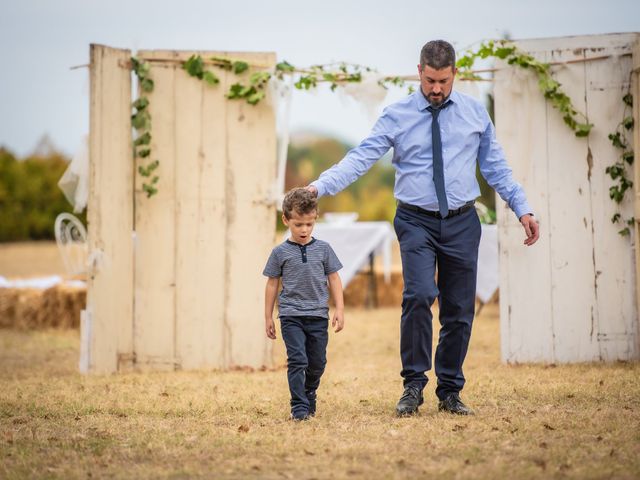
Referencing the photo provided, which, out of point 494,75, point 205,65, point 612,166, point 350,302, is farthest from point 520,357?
point 350,302

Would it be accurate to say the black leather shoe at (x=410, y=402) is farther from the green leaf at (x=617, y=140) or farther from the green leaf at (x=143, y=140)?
the green leaf at (x=143, y=140)

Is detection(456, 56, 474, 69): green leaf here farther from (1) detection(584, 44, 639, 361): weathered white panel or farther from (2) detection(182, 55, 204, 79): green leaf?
(2) detection(182, 55, 204, 79): green leaf

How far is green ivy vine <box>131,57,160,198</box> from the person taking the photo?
22.6 feet

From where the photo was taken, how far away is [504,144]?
22.9 ft

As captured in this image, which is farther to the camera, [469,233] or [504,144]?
[504,144]

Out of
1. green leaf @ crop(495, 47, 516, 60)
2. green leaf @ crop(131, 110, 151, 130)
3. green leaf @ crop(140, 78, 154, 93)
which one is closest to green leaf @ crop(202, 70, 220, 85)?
green leaf @ crop(140, 78, 154, 93)

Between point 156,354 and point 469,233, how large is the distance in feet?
10.3

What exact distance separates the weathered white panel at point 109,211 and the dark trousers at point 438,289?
9.12 feet

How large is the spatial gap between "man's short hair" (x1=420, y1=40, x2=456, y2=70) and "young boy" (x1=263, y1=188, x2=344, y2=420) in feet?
3.21

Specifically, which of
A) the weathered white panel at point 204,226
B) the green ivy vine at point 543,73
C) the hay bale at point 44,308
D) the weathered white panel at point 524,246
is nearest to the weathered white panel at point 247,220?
the weathered white panel at point 204,226

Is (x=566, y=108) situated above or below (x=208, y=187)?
above

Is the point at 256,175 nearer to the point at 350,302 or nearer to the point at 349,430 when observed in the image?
the point at 349,430

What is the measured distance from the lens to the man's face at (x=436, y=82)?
15.4ft

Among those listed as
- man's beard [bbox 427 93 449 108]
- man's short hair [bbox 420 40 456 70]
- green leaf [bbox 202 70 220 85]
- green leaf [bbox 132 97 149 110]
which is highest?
green leaf [bbox 202 70 220 85]
